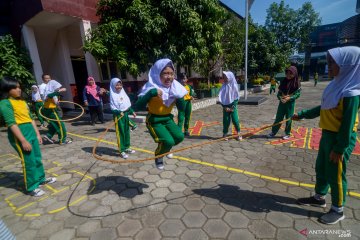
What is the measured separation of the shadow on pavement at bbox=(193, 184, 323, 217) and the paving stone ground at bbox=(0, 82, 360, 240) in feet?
0.05

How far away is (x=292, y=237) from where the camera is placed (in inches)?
107

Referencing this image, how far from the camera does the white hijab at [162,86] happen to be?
3.49m

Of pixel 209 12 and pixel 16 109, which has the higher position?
pixel 209 12

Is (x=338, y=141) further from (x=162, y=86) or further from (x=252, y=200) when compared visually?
(x=162, y=86)

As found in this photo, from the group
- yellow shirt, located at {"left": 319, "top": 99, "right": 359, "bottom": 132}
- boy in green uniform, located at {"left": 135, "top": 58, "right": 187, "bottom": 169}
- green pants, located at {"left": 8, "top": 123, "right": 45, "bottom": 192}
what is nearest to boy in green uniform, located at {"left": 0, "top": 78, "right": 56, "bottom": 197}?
green pants, located at {"left": 8, "top": 123, "right": 45, "bottom": 192}

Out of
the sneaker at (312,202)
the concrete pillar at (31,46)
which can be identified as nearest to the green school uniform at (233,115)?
the sneaker at (312,202)

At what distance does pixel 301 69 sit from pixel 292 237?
4737cm

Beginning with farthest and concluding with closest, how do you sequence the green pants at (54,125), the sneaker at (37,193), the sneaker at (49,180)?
the green pants at (54,125)
the sneaker at (49,180)
the sneaker at (37,193)

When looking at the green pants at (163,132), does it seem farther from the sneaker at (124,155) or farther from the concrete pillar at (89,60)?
the concrete pillar at (89,60)

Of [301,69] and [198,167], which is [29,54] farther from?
[301,69]

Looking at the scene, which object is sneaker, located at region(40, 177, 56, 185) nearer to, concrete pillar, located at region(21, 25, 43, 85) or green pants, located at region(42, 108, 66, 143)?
green pants, located at region(42, 108, 66, 143)

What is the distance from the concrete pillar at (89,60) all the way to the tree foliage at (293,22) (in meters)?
43.2

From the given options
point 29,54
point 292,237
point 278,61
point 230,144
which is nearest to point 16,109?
point 292,237

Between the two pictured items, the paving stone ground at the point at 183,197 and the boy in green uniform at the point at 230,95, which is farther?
the boy in green uniform at the point at 230,95
